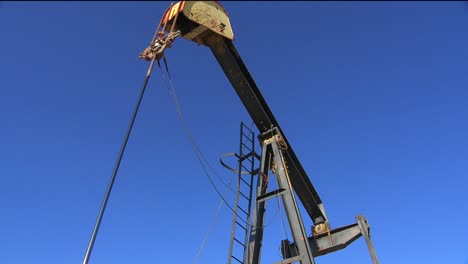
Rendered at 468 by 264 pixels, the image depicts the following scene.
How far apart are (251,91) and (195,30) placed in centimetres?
186

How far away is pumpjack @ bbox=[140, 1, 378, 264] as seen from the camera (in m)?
7.45

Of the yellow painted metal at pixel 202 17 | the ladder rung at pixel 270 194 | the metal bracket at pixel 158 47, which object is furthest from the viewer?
the ladder rung at pixel 270 194

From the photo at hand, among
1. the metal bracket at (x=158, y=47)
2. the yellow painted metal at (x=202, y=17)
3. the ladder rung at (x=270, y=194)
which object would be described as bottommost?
the ladder rung at (x=270, y=194)

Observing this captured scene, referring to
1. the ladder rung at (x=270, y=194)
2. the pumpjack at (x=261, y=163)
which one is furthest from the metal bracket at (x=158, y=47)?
the ladder rung at (x=270, y=194)

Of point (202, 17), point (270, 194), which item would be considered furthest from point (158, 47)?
point (270, 194)

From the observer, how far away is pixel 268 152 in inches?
356

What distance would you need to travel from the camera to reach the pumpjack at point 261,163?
7.45 meters

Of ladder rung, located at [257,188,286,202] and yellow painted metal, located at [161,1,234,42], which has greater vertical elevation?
yellow painted metal, located at [161,1,234,42]

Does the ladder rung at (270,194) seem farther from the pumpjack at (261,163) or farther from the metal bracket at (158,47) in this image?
the metal bracket at (158,47)

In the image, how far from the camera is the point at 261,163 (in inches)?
341

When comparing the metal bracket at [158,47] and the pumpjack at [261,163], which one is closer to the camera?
the metal bracket at [158,47]

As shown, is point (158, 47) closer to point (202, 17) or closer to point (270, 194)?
point (202, 17)

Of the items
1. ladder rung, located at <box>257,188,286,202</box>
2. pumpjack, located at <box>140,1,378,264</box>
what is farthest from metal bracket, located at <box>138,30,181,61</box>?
ladder rung, located at <box>257,188,286,202</box>

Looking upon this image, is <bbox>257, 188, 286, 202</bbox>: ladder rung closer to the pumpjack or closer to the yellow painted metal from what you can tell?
the pumpjack
